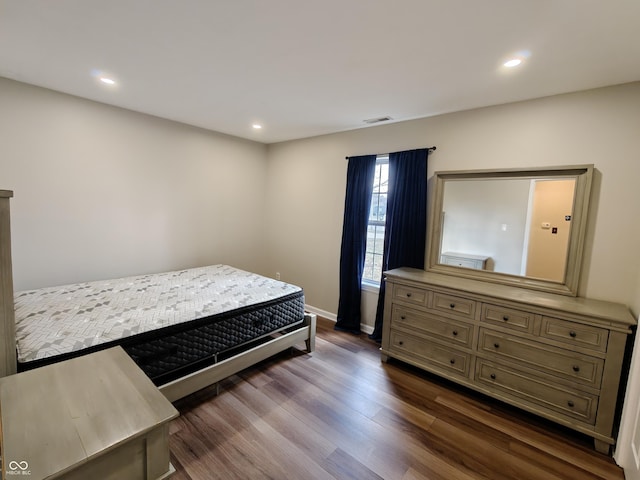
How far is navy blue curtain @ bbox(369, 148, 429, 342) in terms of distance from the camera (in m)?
3.06

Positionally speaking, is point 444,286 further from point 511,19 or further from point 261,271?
point 261,271

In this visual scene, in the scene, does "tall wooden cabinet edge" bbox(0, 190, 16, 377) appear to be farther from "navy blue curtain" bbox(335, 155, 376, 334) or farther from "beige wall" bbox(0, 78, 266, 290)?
"navy blue curtain" bbox(335, 155, 376, 334)

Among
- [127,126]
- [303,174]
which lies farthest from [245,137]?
[127,126]

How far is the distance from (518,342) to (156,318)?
107 inches

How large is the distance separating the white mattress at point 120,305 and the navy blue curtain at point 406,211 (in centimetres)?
124

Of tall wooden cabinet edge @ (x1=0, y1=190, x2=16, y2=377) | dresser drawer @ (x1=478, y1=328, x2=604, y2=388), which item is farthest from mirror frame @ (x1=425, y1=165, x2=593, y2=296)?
tall wooden cabinet edge @ (x1=0, y1=190, x2=16, y2=377)

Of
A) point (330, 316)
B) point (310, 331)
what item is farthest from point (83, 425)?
point (330, 316)

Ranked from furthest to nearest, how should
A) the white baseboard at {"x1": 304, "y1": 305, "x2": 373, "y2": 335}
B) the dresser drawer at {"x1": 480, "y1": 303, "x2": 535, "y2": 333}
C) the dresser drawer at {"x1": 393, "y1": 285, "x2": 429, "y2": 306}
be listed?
the white baseboard at {"x1": 304, "y1": 305, "x2": 373, "y2": 335}
the dresser drawer at {"x1": 393, "y1": 285, "x2": 429, "y2": 306}
the dresser drawer at {"x1": 480, "y1": 303, "x2": 535, "y2": 333}

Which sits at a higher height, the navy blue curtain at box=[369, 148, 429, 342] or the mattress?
the navy blue curtain at box=[369, 148, 429, 342]

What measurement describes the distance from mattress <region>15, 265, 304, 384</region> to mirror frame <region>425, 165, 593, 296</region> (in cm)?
155

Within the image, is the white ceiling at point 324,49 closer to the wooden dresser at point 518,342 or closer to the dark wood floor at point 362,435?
the wooden dresser at point 518,342

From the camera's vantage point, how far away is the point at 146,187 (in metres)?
3.41

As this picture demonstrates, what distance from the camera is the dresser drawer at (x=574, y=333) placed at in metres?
1.86

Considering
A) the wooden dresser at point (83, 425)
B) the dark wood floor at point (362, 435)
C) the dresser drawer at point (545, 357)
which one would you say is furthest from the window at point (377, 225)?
the wooden dresser at point (83, 425)
